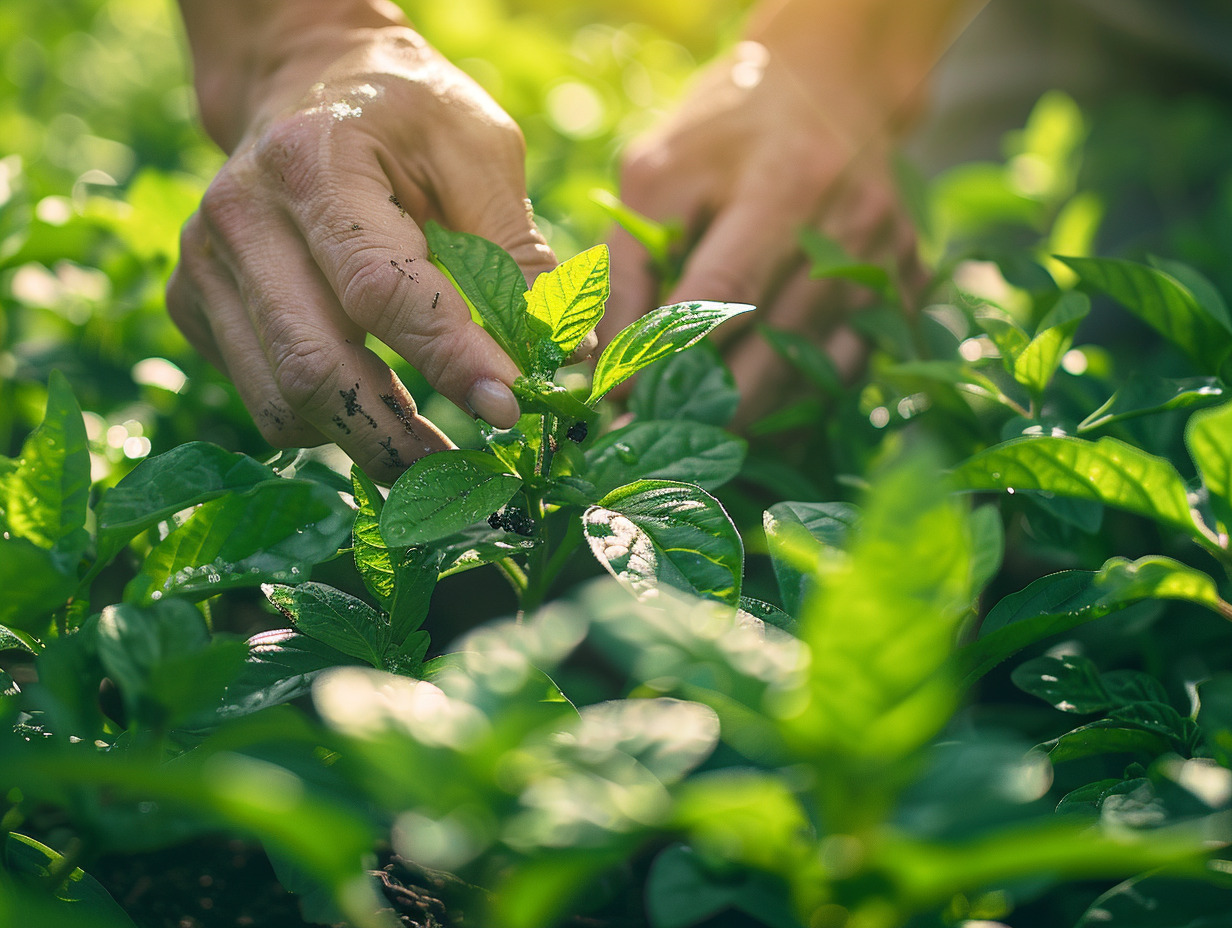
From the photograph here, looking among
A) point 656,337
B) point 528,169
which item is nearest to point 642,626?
point 656,337

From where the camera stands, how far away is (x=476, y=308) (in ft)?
2.50

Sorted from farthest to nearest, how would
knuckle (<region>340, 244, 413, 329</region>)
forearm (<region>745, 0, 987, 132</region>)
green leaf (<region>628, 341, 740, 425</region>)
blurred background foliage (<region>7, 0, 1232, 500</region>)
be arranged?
forearm (<region>745, 0, 987, 132</region>), blurred background foliage (<region>7, 0, 1232, 500</region>), green leaf (<region>628, 341, 740, 425</region>), knuckle (<region>340, 244, 413, 329</region>)

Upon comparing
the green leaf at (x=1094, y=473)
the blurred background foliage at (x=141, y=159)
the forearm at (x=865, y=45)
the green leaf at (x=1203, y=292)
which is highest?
the forearm at (x=865, y=45)

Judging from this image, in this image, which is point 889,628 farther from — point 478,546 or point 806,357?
point 806,357

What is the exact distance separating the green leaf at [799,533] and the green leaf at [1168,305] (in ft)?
1.54

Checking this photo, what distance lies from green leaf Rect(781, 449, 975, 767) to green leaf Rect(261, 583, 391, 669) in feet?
1.41

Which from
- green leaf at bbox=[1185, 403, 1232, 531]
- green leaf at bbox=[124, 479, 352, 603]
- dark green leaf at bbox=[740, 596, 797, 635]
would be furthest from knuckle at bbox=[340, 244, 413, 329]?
green leaf at bbox=[1185, 403, 1232, 531]

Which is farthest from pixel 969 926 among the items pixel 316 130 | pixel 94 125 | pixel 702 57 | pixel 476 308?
pixel 702 57

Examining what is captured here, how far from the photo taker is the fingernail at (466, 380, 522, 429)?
2.52 ft

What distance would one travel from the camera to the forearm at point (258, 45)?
1.18 meters

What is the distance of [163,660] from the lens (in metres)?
0.52

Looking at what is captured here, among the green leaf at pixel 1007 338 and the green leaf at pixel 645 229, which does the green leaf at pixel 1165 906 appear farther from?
the green leaf at pixel 645 229

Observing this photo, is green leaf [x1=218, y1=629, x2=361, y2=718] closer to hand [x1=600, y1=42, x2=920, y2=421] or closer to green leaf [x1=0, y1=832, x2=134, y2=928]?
green leaf [x1=0, y1=832, x2=134, y2=928]

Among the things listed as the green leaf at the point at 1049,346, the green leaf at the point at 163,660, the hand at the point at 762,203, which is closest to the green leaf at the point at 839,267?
the hand at the point at 762,203
